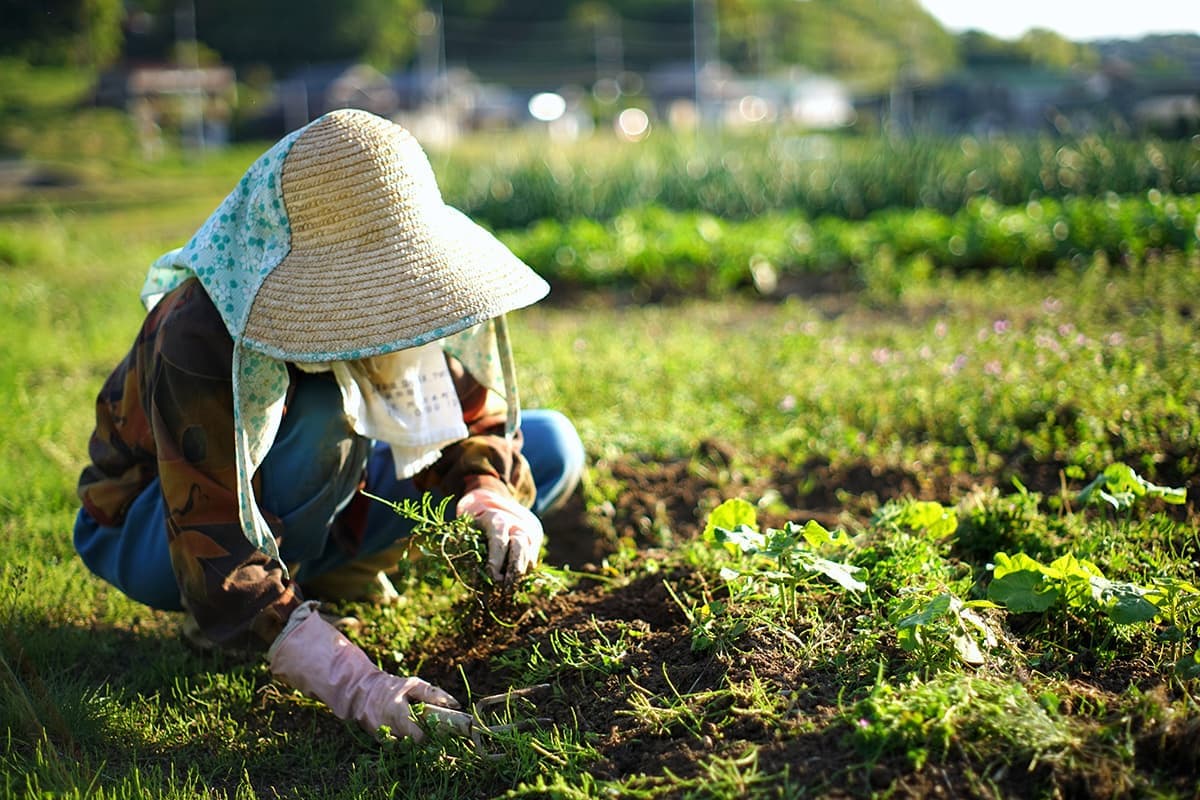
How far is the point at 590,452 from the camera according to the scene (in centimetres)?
335

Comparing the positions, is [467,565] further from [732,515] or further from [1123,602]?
[1123,602]

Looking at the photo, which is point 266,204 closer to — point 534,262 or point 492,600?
point 492,600

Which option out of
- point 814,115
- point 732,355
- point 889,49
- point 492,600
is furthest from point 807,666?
point 889,49

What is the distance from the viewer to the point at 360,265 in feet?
6.24

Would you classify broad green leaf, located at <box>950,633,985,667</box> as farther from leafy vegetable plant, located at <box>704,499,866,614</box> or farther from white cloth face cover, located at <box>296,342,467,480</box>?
white cloth face cover, located at <box>296,342,467,480</box>

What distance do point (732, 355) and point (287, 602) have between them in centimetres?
284

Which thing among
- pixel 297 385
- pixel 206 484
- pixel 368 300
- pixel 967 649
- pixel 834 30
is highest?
pixel 834 30

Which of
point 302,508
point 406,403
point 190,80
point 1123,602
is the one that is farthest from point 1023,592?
point 190,80

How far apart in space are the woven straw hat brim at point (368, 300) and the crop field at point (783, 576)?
41 cm

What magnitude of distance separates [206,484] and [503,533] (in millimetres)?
552

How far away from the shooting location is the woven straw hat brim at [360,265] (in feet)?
6.06

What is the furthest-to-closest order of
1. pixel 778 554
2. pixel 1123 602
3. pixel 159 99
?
pixel 159 99, pixel 778 554, pixel 1123 602

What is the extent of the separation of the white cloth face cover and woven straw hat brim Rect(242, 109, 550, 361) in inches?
9.4

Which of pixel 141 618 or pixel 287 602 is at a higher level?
pixel 287 602
